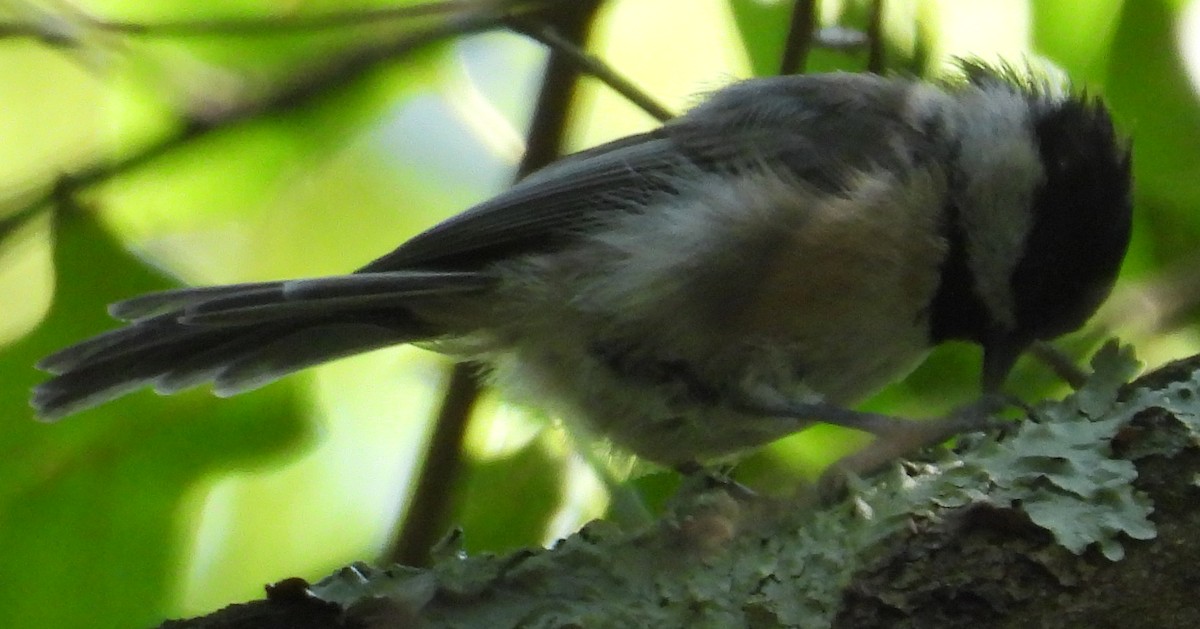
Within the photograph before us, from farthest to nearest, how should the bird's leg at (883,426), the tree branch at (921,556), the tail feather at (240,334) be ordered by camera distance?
the tail feather at (240,334)
the bird's leg at (883,426)
the tree branch at (921,556)

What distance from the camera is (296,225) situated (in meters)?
1.61

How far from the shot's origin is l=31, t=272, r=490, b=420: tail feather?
45.9 inches

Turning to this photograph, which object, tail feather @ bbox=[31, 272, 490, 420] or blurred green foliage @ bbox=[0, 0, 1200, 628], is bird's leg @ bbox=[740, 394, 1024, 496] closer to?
blurred green foliage @ bbox=[0, 0, 1200, 628]

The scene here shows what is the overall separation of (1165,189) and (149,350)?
1152 mm

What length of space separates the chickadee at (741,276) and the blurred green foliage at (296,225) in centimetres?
7

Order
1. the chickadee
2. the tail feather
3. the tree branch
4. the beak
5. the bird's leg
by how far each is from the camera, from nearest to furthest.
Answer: the tree branch
the bird's leg
the tail feather
the chickadee
the beak

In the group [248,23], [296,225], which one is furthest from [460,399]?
[248,23]

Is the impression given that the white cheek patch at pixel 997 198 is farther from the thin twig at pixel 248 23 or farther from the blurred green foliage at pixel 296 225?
the thin twig at pixel 248 23

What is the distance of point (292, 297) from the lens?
1.21m

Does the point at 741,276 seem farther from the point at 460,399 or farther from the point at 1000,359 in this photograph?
the point at 460,399

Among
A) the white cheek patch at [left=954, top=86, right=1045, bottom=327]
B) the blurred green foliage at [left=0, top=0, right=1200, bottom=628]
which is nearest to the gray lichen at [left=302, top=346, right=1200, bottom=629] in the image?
the blurred green foliage at [left=0, top=0, right=1200, bottom=628]

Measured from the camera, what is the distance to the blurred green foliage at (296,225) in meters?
1.21

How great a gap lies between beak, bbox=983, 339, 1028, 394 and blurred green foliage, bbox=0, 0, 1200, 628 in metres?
0.06

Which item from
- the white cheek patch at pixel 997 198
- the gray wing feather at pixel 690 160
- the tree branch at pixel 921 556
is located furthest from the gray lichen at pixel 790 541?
the gray wing feather at pixel 690 160
